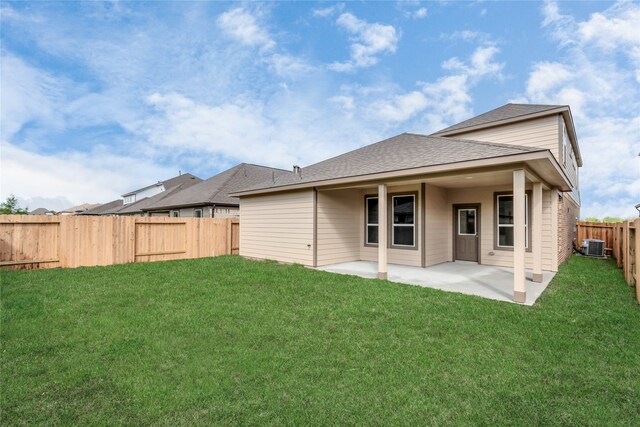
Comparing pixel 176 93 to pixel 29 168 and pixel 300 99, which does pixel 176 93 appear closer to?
pixel 300 99

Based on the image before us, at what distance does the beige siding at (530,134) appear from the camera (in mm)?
9180

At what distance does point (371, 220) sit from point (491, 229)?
370cm

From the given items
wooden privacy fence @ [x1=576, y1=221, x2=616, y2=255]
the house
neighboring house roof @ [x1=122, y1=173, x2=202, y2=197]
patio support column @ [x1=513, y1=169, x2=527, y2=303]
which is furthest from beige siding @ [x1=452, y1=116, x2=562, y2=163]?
neighboring house roof @ [x1=122, y1=173, x2=202, y2=197]

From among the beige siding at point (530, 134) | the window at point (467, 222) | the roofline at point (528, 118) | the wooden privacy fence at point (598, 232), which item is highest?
the roofline at point (528, 118)

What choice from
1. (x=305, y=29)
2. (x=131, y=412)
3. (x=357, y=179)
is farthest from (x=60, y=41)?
(x=131, y=412)

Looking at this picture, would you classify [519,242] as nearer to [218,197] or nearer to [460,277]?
[460,277]

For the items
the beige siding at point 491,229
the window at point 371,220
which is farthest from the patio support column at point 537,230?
the window at point 371,220

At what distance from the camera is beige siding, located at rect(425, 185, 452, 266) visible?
9.21 metres

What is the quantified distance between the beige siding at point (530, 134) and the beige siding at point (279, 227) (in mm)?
6712

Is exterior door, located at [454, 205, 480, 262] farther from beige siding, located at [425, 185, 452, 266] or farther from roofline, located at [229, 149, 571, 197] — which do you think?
roofline, located at [229, 149, 571, 197]

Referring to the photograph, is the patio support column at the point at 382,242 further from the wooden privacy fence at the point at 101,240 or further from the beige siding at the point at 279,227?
the wooden privacy fence at the point at 101,240

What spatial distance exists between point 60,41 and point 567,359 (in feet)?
44.7

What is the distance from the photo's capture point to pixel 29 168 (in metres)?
14.4

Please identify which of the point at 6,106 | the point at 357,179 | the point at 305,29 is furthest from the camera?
the point at 305,29
